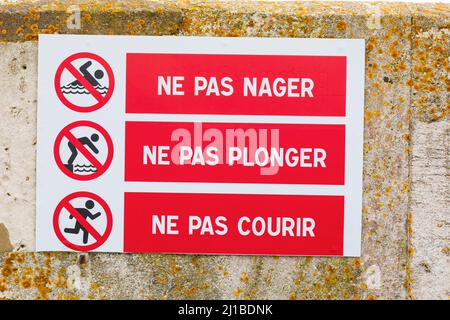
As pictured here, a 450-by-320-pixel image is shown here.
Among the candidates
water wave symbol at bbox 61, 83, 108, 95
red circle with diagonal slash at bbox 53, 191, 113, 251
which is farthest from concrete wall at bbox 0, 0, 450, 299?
water wave symbol at bbox 61, 83, 108, 95

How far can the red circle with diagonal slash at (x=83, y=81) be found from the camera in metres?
2.39

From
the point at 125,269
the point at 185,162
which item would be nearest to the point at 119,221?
the point at 125,269

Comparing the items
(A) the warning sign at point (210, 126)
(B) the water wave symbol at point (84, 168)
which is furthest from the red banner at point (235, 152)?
(B) the water wave symbol at point (84, 168)

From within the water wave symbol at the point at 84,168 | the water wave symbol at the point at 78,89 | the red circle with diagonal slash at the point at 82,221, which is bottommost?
the red circle with diagonal slash at the point at 82,221

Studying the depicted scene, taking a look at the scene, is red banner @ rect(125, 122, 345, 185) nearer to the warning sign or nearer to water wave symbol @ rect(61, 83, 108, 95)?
the warning sign

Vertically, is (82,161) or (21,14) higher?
(21,14)

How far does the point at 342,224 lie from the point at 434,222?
0.42 metres

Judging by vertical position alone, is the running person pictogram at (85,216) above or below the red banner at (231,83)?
below

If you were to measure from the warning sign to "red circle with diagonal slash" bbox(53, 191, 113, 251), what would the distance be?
2cm

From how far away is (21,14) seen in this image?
2414mm

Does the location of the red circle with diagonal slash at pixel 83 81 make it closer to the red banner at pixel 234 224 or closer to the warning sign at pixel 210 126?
the warning sign at pixel 210 126

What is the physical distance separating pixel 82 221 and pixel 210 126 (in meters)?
0.72

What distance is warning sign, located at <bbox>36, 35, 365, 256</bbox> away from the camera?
94.0 inches
